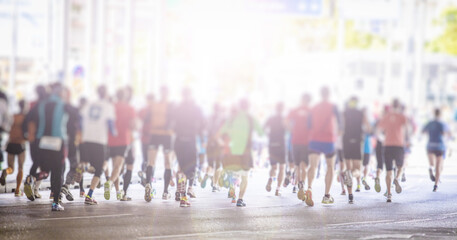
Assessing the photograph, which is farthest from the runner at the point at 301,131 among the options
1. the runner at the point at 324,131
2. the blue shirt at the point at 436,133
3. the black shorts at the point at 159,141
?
the blue shirt at the point at 436,133

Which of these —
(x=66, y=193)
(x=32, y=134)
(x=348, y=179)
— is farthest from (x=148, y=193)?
(x=348, y=179)

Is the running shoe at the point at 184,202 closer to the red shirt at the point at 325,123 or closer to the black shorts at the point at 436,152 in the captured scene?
the red shirt at the point at 325,123

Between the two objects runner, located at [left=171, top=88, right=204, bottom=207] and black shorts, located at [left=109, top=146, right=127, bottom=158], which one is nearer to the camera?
black shorts, located at [left=109, top=146, right=127, bottom=158]

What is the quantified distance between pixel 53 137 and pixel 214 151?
4704 millimetres

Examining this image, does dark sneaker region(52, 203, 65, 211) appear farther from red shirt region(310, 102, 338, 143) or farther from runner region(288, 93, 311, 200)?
runner region(288, 93, 311, 200)

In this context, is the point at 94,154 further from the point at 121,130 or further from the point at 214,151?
→ the point at 214,151

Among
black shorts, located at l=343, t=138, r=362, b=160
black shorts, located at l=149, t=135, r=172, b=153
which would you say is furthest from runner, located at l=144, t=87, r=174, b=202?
black shorts, located at l=343, t=138, r=362, b=160

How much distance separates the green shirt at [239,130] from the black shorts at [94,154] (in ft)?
6.62

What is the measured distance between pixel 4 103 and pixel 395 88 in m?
62.4

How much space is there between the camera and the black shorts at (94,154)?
14.5 metres

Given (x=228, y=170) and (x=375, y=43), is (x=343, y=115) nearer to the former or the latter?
(x=228, y=170)

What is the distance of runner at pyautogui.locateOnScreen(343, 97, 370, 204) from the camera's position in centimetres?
1622

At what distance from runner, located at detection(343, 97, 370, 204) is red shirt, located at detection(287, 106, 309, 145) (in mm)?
739

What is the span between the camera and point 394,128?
659 inches
